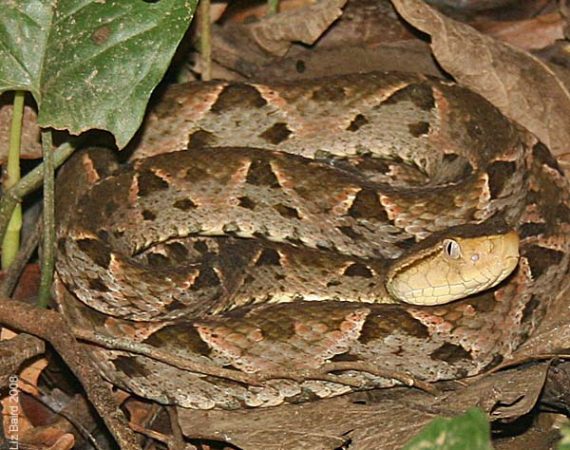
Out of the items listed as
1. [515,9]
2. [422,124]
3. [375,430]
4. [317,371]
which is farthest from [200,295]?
[515,9]

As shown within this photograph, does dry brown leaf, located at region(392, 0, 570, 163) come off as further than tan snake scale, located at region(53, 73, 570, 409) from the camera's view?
Yes

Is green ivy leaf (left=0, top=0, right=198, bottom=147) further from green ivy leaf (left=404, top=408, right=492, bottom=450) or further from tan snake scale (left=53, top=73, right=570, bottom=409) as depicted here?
green ivy leaf (left=404, top=408, right=492, bottom=450)

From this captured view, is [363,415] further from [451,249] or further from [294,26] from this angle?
[294,26]

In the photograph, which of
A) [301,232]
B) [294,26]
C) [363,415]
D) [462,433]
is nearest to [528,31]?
[294,26]

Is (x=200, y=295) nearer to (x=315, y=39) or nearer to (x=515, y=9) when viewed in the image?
(x=315, y=39)

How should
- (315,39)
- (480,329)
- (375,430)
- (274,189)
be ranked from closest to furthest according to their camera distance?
(375,430), (480,329), (274,189), (315,39)

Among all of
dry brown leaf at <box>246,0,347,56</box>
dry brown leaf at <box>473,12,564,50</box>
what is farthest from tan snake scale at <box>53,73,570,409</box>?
dry brown leaf at <box>473,12,564,50</box>
